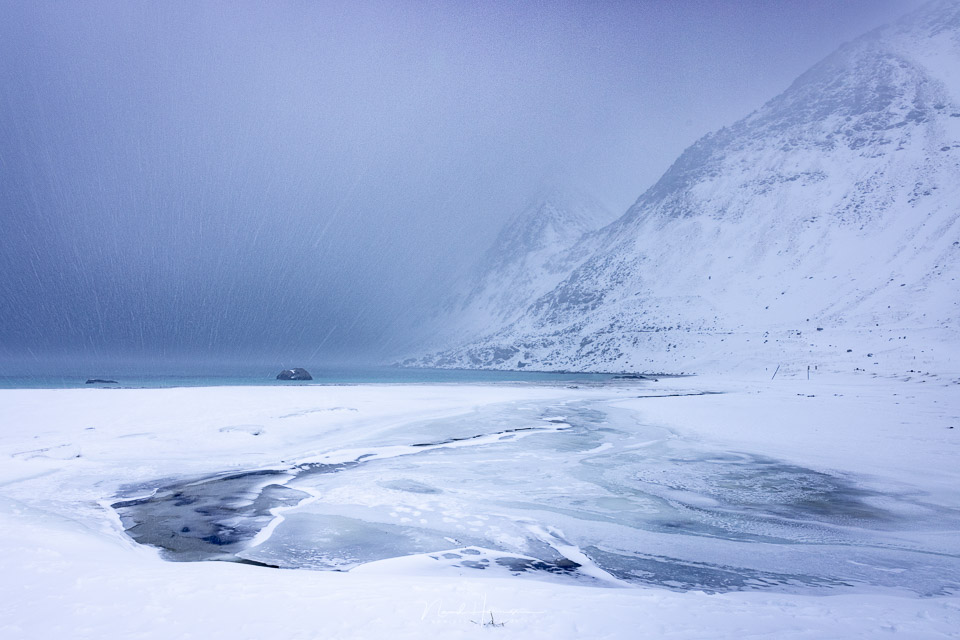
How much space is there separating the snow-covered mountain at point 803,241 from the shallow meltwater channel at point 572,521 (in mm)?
52590

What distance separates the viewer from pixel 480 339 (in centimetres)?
16725

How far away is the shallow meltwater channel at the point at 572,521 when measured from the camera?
675cm

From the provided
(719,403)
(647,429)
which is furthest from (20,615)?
(719,403)

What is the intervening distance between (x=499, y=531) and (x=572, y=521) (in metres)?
1.38

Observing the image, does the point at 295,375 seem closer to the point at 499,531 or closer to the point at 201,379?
the point at 201,379

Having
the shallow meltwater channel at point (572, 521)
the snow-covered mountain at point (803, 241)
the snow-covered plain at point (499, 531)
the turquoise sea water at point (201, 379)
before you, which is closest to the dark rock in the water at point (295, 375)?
the turquoise sea water at point (201, 379)

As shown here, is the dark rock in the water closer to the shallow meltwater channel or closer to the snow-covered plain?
the snow-covered plain

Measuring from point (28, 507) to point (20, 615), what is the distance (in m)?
5.87

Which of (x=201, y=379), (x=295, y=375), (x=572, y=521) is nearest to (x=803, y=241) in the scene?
(x=295, y=375)

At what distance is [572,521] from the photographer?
8922 mm

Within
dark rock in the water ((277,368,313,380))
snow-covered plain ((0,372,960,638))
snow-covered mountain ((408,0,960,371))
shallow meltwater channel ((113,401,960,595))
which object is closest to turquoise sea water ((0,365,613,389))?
dark rock in the water ((277,368,313,380))

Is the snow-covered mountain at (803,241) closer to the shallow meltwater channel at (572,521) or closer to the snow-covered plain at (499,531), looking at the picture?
the snow-covered plain at (499,531)

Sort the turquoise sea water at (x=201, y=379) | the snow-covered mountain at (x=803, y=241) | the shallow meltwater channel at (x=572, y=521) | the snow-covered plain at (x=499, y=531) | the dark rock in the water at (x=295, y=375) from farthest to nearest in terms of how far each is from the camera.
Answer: the dark rock in the water at (x=295, y=375), the snow-covered mountain at (x=803, y=241), the turquoise sea water at (x=201, y=379), the shallow meltwater channel at (x=572, y=521), the snow-covered plain at (x=499, y=531)

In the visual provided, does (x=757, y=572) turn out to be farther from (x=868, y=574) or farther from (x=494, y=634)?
(x=494, y=634)
